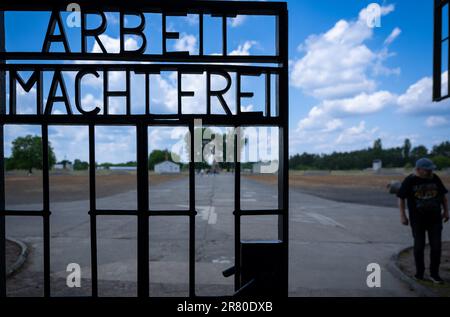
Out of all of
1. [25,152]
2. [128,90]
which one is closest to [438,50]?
[128,90]

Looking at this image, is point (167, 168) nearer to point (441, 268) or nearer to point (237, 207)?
point (441, 268)

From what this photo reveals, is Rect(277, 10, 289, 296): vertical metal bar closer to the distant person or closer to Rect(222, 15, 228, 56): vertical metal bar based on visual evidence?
Rect(222, 15, 228, 56): vertical metal bar

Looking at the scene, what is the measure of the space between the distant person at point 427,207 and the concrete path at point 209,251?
64cm

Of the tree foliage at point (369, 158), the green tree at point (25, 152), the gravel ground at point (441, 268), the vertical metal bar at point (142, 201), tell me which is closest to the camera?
the vertical metal bar at point (142, 201)

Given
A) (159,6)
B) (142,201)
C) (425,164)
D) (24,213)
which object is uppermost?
(159,6)

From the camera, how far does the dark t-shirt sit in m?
4.71

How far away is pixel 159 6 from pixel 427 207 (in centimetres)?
453

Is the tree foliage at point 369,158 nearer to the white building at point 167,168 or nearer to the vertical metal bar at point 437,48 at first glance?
the white building at point 167,168

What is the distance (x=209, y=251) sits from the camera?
21.6 ft

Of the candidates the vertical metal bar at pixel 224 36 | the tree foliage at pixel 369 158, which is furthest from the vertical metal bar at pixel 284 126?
the tree foliage at pixel 369 158

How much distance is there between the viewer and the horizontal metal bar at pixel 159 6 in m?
2.75

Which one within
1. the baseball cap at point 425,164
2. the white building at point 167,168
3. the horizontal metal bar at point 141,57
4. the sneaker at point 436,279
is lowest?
the white building at point 167,168
